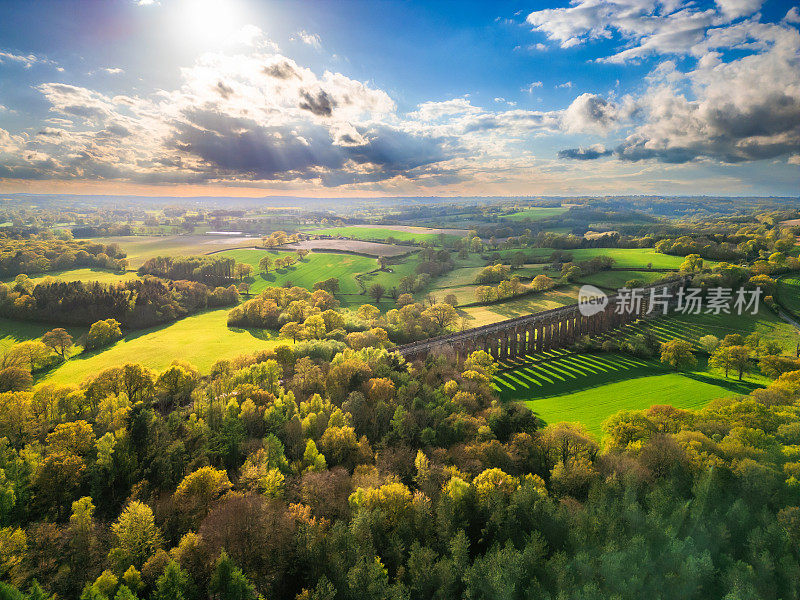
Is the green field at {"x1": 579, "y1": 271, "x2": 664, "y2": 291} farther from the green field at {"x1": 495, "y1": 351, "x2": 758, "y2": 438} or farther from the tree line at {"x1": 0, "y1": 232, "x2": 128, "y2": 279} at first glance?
the tree line at {"x1": 0, "y1": 232, "x2": 128, "y2": 279}

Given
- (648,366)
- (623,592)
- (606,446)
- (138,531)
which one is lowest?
(648,366)

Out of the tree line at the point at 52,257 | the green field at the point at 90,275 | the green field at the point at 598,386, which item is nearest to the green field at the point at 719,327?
the green field at the point at 598,386

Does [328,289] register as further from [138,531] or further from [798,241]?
[798,241]

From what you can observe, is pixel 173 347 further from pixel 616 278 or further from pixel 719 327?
pixel 616 278

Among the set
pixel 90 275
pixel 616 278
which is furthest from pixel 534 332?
pixel 90 275

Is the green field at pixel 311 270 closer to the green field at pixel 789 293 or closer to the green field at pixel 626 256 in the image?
the green field at pixel 626 256

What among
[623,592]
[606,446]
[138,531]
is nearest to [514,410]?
[606,446]

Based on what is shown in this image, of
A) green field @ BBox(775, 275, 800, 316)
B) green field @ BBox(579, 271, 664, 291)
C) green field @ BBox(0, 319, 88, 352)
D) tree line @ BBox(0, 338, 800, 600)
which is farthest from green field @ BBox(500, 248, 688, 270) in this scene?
green field @ BBox(0, 319, 88, 352)
